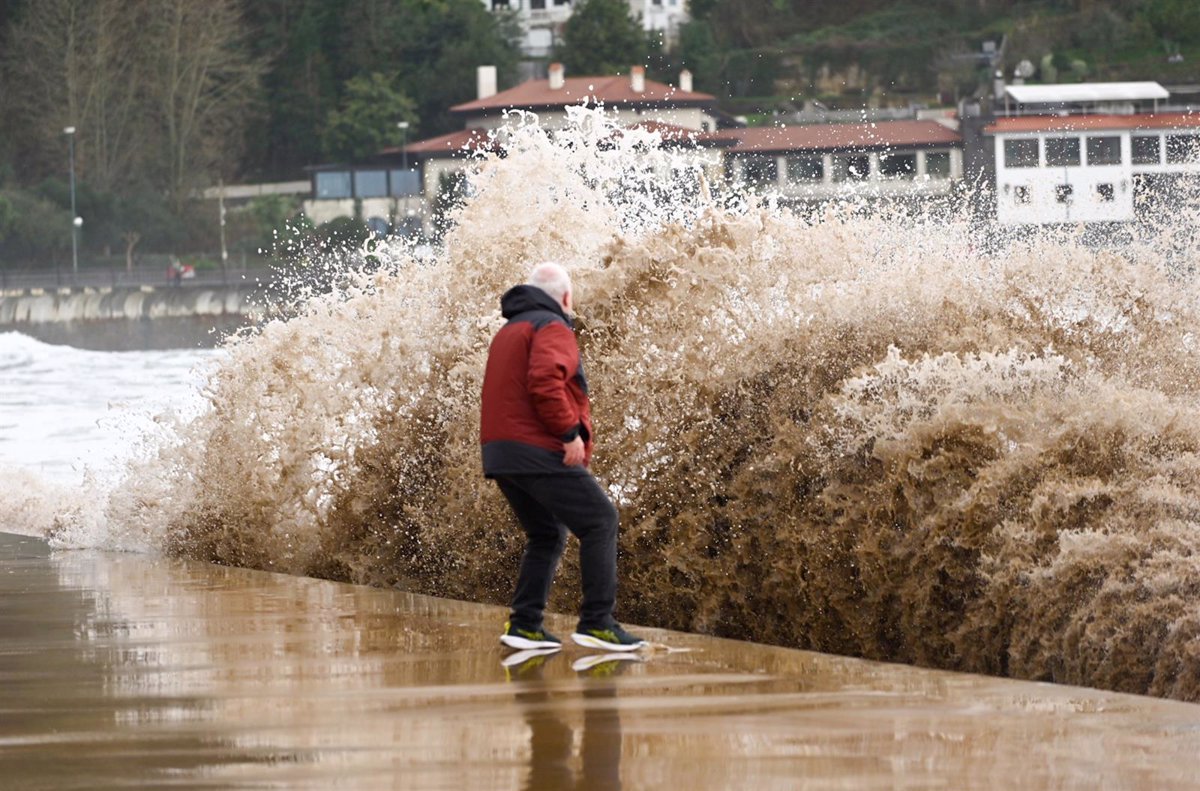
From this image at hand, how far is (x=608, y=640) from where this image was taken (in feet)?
21.8

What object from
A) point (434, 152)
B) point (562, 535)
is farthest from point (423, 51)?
point (562, 535)

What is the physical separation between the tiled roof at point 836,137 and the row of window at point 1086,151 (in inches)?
114

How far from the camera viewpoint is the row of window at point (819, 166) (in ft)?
282

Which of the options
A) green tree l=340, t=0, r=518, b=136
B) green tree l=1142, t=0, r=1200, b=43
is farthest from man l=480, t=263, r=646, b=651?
green tree l=1142, t=0, r=1200, b=43

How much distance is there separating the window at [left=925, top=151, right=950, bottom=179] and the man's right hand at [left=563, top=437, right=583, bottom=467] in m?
85.5

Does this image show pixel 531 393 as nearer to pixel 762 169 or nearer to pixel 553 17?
pixel 762 169

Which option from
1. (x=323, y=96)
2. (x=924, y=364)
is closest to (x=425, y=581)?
(x=924, y=364)

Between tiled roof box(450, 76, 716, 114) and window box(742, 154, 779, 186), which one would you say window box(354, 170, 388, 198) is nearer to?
tiled roof box(450, 76, 716, 114)

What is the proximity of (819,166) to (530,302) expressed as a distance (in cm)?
8239

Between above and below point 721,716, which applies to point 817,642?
below

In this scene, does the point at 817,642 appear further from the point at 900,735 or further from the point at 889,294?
the point at 900,735

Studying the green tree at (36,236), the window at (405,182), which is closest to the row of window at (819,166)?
the window at (405,182)

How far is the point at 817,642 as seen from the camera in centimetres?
877

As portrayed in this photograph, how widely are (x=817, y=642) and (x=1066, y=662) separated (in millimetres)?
1741
